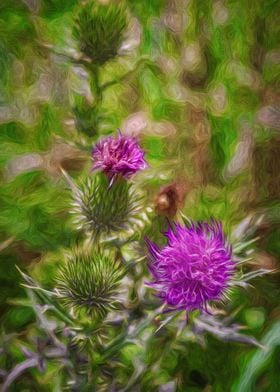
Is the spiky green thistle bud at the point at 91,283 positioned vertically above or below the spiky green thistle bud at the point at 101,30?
below

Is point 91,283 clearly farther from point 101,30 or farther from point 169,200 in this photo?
point 101,30

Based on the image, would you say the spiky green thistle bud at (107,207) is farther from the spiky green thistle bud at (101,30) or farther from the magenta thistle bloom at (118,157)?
the spiky green thistle bud at (101,30)

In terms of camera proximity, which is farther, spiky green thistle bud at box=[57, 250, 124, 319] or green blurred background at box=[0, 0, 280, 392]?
green blurred background at box=[0, 0, 280, 392]

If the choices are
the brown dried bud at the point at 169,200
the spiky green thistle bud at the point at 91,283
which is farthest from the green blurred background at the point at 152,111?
the spiky green thistle bud at the point at 91,283

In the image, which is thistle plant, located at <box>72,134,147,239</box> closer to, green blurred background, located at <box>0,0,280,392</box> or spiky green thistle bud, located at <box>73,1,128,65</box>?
green blurred background, located at <box>0,0,280,392</box>

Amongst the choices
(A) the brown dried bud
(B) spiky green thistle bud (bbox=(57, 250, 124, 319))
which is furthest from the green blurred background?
(B) spiky green thistle bud (bbox=(57, 250, 124, 319))

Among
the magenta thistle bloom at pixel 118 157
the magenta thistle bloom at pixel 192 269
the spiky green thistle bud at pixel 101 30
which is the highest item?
the spiky green thistle bud at pixel 101 30
